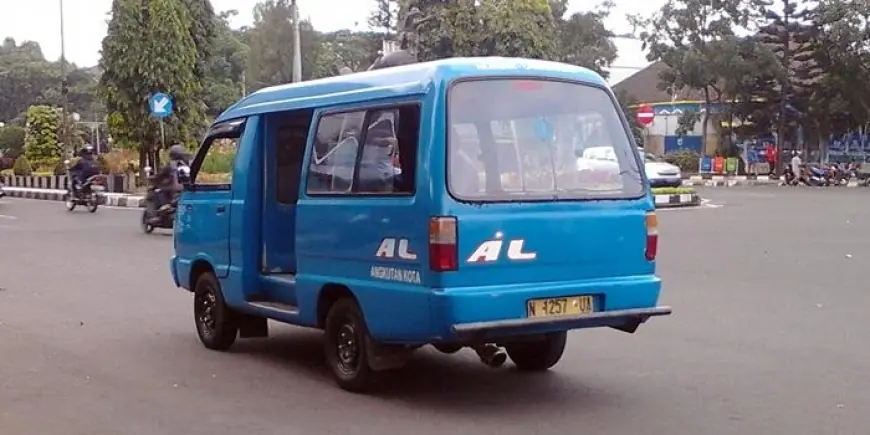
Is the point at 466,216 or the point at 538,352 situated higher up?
the point at 466,216

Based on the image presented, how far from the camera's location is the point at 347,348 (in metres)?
7.14

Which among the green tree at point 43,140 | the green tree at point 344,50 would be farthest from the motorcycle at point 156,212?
the green tree at point 344,50

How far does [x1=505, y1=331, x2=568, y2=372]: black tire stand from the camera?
756cm

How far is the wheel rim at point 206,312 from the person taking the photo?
29.1 ft

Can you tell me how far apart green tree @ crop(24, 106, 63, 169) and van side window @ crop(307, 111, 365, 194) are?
39.2 m

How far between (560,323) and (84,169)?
2021 cm

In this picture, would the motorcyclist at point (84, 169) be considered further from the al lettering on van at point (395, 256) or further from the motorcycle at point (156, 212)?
the al lettering on van at point (395, 256)

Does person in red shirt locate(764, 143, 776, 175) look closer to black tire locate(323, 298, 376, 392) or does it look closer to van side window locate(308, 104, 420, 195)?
van side window locate(308, 104, 420, 195)

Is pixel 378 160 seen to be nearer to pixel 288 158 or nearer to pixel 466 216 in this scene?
pixel 466 216

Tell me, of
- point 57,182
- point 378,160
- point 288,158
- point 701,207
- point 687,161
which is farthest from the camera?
point 687,161

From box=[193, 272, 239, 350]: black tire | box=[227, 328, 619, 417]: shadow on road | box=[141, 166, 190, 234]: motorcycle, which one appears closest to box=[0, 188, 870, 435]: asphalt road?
box=[227, 328, 619, 417]: shadow on road

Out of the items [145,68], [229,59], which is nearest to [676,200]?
[145,68]

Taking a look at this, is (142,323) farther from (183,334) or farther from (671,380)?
(671,380)

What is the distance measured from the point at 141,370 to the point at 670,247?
32.6 feet
